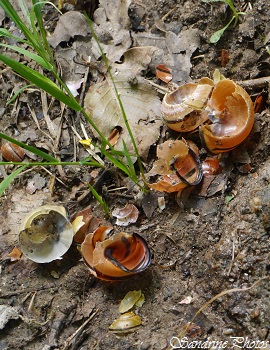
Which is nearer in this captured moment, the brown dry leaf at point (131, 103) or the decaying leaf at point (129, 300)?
the decaying leaf at point (129, 300)

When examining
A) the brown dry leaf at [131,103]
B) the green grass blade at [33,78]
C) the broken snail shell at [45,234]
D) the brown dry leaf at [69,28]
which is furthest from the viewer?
the brown dry leaf at [69,28]

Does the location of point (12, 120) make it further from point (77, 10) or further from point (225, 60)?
point (225, 60)

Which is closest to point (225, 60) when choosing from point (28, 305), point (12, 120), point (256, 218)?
point (256, 218)

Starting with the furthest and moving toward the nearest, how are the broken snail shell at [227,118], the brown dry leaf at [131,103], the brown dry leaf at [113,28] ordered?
the brown dry leaf at [113,28] < the brown dry leaf at [131,103] < the broken snail shell at [227,118]

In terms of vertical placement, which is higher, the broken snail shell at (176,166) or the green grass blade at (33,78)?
the green grass blade at (33,78)

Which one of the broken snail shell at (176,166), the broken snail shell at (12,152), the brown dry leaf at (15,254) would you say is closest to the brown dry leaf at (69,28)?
the broken snail shell at (12,152)

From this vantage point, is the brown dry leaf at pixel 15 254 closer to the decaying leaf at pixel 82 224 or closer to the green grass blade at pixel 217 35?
the decaying leaf at pixel 82 224

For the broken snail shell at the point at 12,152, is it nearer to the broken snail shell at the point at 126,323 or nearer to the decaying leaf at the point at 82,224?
the decaying leaf at the point at 82,224

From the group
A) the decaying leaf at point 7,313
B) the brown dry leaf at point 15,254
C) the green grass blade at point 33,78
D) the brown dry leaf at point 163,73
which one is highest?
the green grass blade at point 33,78
